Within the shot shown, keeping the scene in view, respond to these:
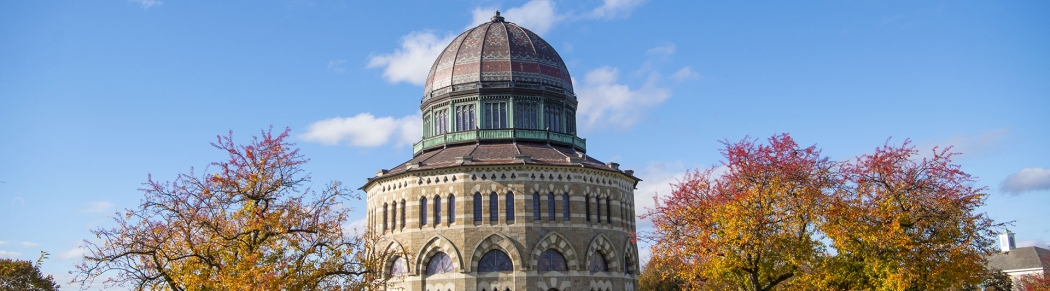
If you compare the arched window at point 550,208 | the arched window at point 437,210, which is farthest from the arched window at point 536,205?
the arched window at point 437,210

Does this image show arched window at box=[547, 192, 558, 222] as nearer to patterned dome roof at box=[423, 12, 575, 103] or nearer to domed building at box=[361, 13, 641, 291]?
domed building at box=[361, 13, 641, 291]

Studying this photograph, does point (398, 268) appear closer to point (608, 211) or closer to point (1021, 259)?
point (608, 211)

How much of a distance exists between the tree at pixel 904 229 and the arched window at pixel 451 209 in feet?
70.6

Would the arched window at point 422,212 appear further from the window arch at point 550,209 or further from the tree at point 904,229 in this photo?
the tree at point 904,229

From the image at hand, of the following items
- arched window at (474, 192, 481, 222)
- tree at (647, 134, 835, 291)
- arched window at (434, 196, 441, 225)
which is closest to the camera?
tree at (647, 134, 835, 291)

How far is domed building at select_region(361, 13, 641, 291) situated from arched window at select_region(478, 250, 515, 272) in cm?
6

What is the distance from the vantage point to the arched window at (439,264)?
50.5 m

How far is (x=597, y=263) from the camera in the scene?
52500 mm

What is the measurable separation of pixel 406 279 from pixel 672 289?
32.3 meters

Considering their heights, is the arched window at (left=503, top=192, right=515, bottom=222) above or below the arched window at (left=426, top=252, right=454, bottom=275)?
above

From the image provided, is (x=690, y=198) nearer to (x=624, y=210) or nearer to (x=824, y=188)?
(x=824, y=188)

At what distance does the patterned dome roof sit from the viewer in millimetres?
56406

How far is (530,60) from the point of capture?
57.2 metres

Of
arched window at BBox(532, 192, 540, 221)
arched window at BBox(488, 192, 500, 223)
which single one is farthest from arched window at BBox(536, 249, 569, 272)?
arched window at BBox(488, 192, 500, 223)
